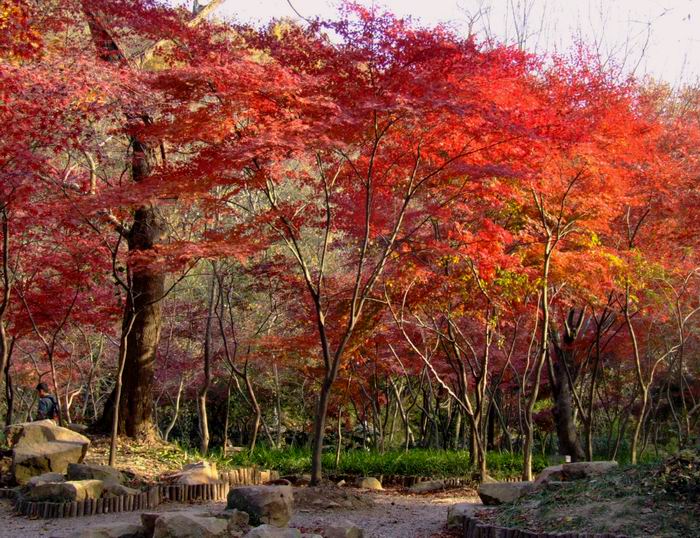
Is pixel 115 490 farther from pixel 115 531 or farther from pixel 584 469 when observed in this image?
pixel 584 469

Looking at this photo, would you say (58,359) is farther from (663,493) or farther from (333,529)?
(663,493)

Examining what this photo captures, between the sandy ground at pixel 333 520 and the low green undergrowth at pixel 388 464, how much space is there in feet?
9.65

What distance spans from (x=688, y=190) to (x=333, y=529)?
8.96 m

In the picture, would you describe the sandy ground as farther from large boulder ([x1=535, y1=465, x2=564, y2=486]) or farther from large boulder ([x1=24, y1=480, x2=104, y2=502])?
large boulder ([x1=535, y1=465, x2=564, y2=486])

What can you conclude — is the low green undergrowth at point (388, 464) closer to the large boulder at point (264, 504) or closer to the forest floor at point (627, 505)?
the large boulder at point (264, 504)

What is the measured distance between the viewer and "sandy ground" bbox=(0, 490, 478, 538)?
7816 millimetres

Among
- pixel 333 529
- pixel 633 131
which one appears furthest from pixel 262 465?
pixel 633 131

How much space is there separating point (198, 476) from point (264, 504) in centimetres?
268

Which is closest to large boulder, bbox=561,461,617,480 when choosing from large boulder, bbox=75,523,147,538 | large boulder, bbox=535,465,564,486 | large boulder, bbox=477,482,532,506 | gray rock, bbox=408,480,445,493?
large boulder, bbox=535,465,564,486

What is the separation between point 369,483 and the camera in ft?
41.2

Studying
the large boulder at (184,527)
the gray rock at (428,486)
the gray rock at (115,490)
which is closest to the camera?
the large boulder at (184,527)

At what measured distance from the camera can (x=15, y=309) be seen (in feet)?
48.3

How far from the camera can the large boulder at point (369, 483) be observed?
1248 cm

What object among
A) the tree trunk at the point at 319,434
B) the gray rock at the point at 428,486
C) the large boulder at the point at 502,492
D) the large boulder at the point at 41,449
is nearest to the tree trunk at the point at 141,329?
the large boulder at the point at 41,449
